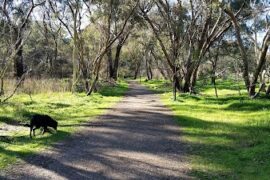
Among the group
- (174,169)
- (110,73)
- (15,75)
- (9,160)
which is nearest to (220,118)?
(174,169)

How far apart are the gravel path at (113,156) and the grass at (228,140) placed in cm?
49

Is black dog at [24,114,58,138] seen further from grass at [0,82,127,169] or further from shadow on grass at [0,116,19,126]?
shadow on grass at [0,116,19,126]

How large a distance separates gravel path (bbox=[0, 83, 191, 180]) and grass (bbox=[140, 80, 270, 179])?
1.62 feet

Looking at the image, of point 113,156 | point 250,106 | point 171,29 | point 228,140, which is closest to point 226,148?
point 228,140

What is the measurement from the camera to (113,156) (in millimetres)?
11297

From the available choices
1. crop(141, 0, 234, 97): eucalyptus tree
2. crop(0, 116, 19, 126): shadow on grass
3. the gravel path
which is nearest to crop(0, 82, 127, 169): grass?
crop(0, 116, 19, 126): shadow on grass

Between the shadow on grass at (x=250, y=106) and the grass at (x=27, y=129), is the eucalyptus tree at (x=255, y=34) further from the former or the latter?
the grass at (x=27, y=129)

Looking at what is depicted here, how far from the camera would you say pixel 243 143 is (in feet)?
44.0

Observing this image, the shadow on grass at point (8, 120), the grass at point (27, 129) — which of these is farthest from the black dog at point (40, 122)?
the shadow on grass at point (8, 120)

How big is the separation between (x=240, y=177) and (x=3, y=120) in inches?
446

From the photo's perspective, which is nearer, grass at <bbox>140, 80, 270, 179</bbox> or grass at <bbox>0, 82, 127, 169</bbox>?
grass at <bbox>140, 80, 270, 179</bbox>

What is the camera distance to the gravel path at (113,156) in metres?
9.48

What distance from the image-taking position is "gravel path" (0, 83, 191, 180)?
9.48 meters

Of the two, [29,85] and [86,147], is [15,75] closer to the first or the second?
[29,85]
